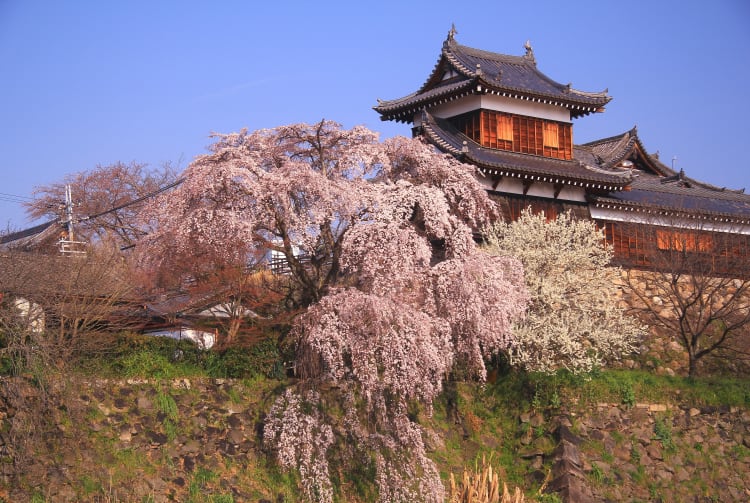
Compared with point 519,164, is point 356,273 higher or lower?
lower

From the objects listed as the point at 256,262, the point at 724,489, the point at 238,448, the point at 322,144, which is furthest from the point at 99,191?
the point at 724,489

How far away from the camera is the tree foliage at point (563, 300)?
28.9m

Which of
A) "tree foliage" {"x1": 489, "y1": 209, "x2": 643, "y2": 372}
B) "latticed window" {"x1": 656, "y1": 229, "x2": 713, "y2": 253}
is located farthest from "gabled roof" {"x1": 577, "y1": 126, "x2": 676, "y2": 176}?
"tree foliage" {"x1": 489, "y1": 209, "x2": 643, "y2": 372}

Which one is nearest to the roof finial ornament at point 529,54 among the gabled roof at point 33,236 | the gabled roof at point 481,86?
the gabled roof at point 481,86

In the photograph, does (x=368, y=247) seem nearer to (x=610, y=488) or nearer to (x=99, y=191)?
(x=610, y=488)

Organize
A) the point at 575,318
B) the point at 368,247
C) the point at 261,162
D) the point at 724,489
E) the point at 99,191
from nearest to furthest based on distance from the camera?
the point at 368,247
the point at 261,162
the point at 724,489
the point at 575,318
the point at 99,191

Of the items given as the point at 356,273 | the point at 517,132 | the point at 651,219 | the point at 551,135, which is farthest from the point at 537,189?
the point at 356,273

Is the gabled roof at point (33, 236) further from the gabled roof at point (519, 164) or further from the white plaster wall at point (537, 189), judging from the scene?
the white plaster wall at point (537, 189)

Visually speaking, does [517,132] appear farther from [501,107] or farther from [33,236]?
[33,236]

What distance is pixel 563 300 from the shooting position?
29875 mm

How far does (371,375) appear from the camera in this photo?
2275 cm

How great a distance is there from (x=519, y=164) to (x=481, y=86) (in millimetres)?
3307

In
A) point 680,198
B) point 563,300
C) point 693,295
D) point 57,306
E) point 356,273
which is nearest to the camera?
point 57,306

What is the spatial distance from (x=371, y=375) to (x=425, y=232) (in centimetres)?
506
